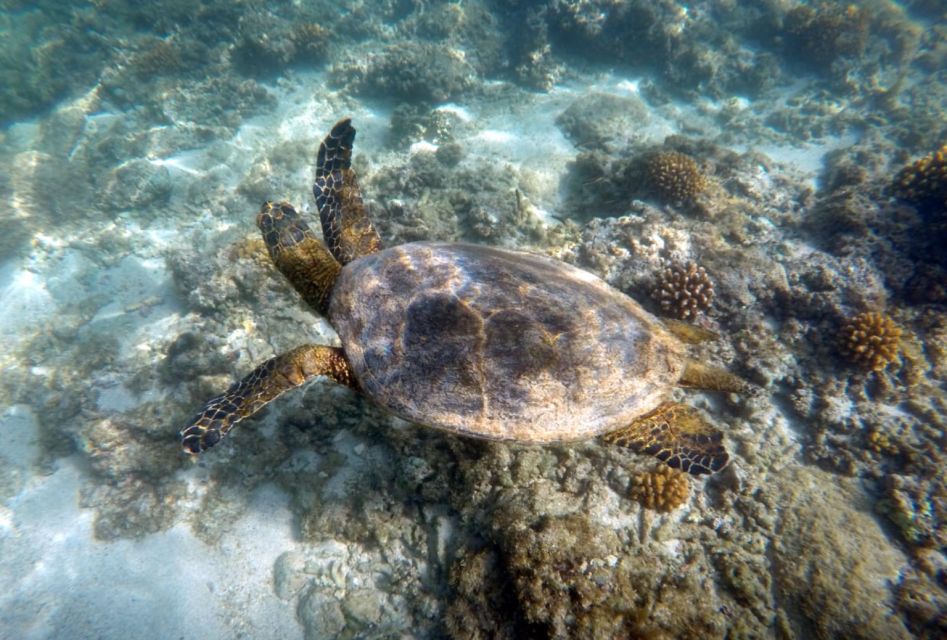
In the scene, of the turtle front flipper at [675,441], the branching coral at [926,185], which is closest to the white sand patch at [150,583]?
the turtle front flipper at [675,441]

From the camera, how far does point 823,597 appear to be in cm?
319

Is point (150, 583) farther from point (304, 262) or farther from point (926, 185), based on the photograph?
point (926, 185)

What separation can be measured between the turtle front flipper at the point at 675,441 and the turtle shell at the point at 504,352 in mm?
326

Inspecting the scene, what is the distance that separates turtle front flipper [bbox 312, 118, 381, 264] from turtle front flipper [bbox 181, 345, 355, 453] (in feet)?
4.36

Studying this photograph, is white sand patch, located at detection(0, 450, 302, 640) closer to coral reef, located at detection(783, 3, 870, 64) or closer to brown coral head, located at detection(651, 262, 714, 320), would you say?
brown coral head, located at detection(651, 262, 714, 320)

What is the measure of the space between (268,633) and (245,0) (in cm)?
1776

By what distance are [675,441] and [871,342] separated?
10.1 ft

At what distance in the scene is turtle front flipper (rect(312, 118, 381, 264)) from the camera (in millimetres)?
4438

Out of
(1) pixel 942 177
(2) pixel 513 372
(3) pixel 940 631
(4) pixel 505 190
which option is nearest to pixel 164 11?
(4) pixel 505 190

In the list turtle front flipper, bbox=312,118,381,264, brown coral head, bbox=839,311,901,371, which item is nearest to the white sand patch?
turtle front flipper, bbox=312,118,381,264

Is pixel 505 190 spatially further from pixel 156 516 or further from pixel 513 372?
pixel 156 516

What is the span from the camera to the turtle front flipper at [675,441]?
10.5ft

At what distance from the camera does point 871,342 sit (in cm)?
439

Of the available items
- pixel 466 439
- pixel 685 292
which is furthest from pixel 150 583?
pixel 685 292
